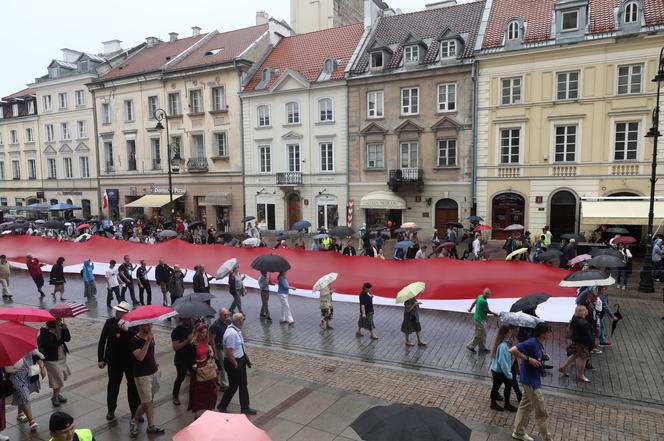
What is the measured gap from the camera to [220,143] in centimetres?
3862

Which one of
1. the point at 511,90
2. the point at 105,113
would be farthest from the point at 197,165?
the point at 511,90

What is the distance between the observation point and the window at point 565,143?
1041 inches

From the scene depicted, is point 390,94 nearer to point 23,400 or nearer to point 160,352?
point 160,352

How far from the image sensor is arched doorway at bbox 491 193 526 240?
28.2 metres

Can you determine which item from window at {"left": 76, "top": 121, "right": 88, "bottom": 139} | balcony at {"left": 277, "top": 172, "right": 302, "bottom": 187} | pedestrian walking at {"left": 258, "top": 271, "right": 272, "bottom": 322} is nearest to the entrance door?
balcony at {"left": 277, "top": 172, "right": 302, "bottom": 187}

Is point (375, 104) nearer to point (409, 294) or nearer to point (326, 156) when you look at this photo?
point (326, 156)

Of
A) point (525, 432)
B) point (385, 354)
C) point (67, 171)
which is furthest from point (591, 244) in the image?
point (67, 171)

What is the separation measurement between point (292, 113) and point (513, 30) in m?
16.0

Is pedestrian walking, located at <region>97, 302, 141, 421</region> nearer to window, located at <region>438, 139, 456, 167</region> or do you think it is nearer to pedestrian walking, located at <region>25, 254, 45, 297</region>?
pedestrian walking, located at <region>25, 254, 45, 297</region>

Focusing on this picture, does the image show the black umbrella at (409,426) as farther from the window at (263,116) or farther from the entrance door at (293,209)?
the window at (263,116)

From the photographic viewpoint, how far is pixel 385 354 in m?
11.0

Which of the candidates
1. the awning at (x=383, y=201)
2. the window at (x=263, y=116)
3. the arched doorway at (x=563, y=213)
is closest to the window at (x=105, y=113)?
the window at (x=263, y=116)

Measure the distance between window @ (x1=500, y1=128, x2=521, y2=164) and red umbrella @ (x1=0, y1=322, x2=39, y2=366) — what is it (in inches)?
1053

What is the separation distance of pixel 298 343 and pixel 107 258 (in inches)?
473
